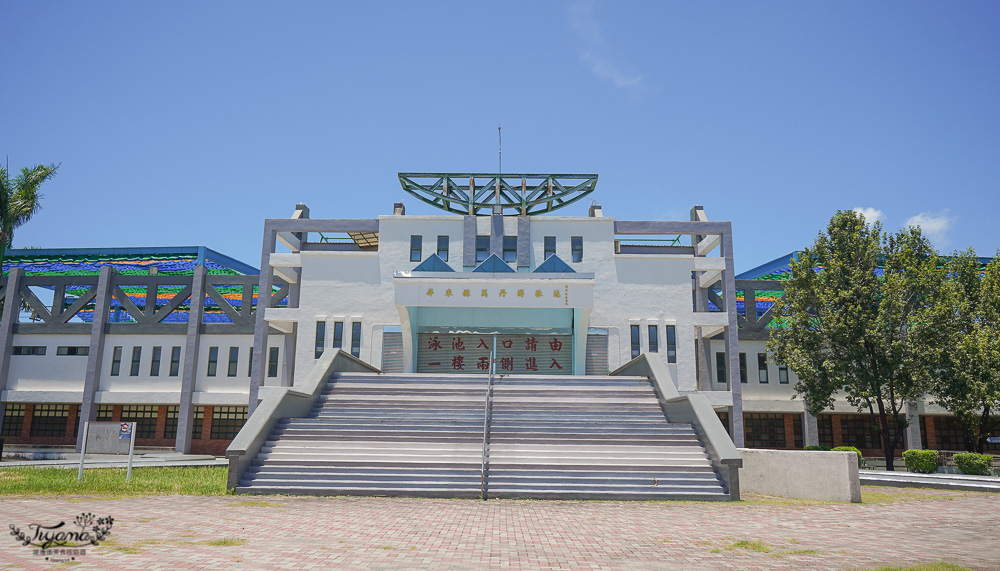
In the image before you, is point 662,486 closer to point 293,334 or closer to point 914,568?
point 914,568

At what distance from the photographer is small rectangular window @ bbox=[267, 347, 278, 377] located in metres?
32.2

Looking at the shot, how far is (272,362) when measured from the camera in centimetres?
3253

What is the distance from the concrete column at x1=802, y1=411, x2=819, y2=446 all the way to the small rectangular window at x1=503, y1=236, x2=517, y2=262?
54.5 ft

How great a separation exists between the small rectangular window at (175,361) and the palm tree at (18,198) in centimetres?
865

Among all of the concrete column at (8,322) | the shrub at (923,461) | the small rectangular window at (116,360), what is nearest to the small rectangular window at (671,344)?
the shrub at (923,461)

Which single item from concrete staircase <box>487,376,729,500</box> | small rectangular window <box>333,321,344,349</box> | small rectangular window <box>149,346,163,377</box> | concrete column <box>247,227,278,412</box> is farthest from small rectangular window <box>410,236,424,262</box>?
small rectangular window <box>149,346,163,377</box>

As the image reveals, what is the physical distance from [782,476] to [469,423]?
713 centimetres

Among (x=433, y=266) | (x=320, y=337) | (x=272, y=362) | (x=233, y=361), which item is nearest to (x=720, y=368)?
(x=433, y=266)

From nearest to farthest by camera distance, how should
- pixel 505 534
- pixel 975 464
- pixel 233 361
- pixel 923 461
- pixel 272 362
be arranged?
1. pixel 505 534
2. pixel 975 464
3. pixel 923 461
4. pixel 272 362
5. pixel 233 361

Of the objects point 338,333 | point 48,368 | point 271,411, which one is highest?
point 338,333

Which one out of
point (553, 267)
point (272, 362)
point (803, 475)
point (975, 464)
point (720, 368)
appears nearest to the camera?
point (803, 475)

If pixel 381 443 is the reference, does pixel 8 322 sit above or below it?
above

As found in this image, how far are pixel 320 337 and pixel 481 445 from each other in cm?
1661

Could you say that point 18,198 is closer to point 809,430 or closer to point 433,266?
point 433,266
